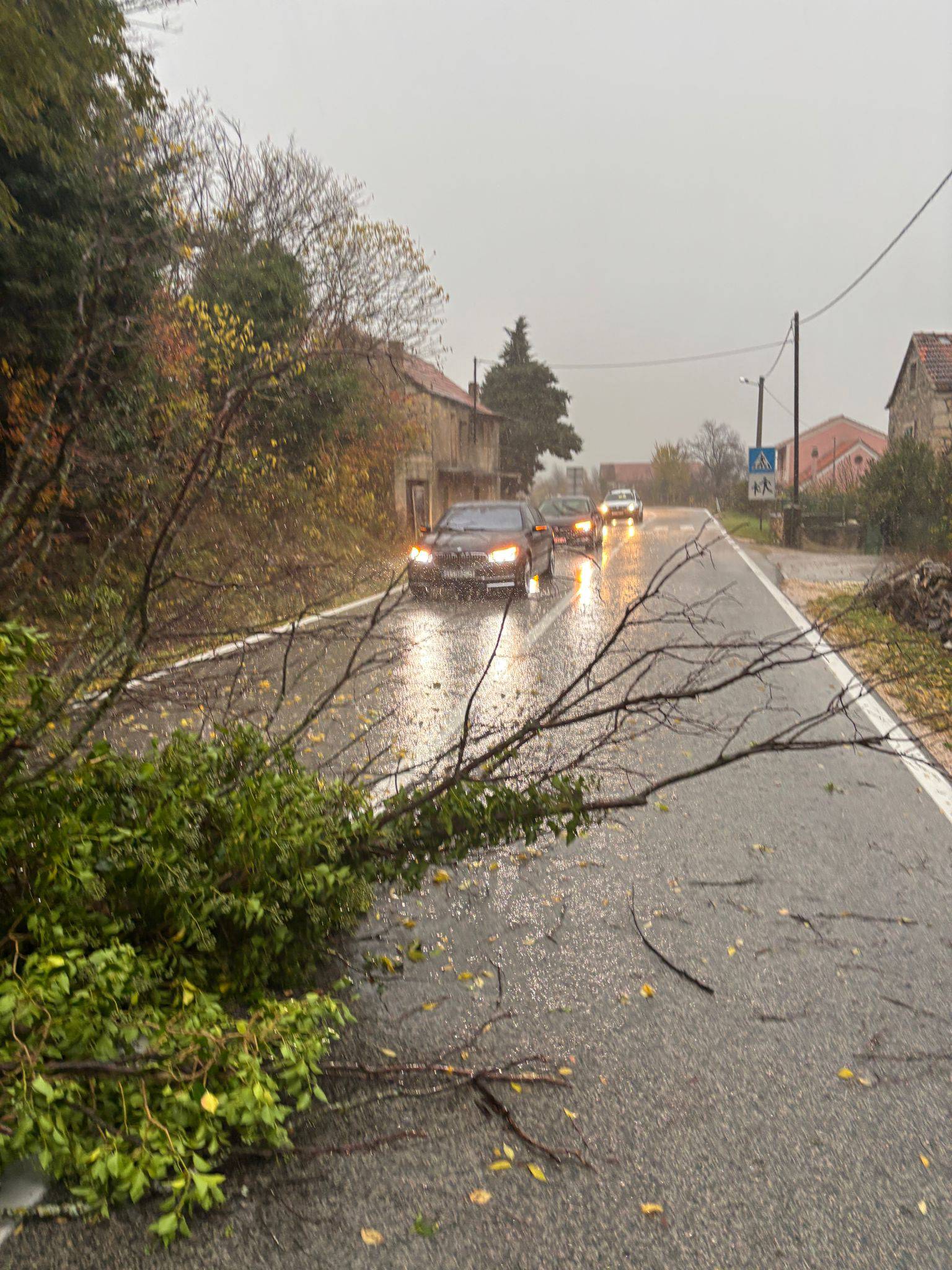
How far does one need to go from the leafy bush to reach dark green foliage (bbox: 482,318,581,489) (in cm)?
6133

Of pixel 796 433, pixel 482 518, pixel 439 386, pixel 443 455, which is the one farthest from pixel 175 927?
pixel 439 386

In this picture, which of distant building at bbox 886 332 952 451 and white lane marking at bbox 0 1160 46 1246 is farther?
distant building at bbox 886 332 952 451

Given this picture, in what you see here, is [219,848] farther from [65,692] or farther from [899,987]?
[899,987]

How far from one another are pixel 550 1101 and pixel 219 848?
4.15 ft

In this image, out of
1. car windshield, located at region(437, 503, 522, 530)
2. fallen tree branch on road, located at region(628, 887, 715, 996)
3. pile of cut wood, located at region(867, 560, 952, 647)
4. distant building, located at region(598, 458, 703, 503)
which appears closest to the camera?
fallen tree branch on road, located at region(628, 887, 715, 996)

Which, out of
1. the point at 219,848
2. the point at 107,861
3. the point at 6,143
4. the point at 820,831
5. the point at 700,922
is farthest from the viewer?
the point at 6,143

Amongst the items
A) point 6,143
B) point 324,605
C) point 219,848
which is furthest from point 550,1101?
point 6,143

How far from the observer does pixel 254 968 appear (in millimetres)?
3176

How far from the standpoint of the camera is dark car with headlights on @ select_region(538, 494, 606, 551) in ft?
85.8

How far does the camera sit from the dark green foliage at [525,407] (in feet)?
210

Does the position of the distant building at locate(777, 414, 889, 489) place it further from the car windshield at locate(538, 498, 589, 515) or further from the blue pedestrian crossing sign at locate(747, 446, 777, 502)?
the car windshield at locate(538, 498, 589, 515)

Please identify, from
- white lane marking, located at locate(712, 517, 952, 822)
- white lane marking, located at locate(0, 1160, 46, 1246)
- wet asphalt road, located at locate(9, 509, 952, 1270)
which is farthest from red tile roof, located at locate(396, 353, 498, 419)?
white lane marking, located at locate(0, 1160, 46, 1246)

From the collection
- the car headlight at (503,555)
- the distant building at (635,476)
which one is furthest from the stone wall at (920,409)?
the distant building at (635,476)

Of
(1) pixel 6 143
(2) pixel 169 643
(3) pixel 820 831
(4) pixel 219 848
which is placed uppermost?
(1) pixel 6 143
